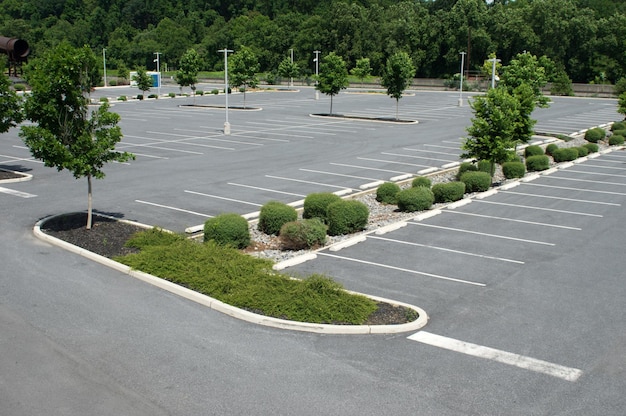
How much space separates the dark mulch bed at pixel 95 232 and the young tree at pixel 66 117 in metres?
0.50

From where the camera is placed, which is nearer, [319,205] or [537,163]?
[319,205]

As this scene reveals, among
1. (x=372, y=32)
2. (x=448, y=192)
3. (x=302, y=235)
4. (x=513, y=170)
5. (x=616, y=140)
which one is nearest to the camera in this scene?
(x=302, y=235)

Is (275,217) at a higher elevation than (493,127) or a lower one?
lower

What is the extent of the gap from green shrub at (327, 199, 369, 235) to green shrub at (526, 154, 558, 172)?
1348cm

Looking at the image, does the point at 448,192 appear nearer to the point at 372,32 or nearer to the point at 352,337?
the point at 352,337

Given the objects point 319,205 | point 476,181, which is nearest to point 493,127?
point 476,181

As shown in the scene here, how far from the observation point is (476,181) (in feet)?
76.9

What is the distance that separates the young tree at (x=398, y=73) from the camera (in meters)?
47.0

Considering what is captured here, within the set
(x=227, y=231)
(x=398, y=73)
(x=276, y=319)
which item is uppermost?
(x=398, y=73)

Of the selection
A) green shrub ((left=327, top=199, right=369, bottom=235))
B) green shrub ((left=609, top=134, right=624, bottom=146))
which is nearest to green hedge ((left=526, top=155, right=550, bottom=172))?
green shrub ((left=609, top=134, right=624, bottom=146))

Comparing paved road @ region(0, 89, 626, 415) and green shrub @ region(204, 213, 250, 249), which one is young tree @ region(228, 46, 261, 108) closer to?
paved road @ region(0, 89, 626, 415)

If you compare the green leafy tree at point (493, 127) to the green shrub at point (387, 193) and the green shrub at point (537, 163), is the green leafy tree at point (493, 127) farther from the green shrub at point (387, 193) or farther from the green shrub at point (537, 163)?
the green shrub at point (387, 193)

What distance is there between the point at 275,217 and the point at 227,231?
1.99 meters

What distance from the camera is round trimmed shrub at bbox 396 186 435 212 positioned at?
20266 millimetres
